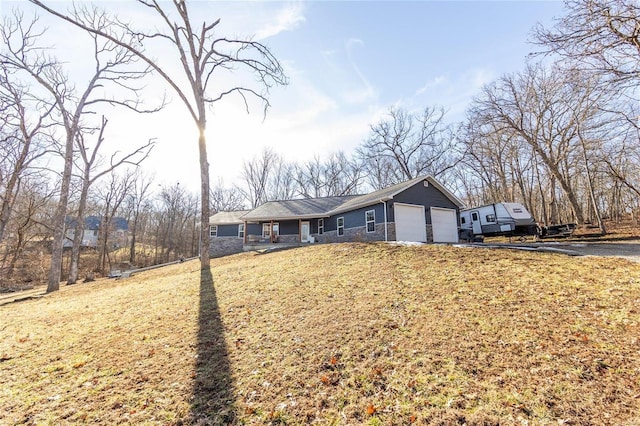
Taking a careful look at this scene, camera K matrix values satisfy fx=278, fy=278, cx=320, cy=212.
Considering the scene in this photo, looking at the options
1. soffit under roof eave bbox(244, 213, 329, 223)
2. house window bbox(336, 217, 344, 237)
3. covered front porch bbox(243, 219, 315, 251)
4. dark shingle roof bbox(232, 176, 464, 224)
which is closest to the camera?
dark shingle roof bbox(232, 176, 464, 224)

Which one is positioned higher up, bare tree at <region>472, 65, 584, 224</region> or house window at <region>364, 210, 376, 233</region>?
bare tree at <region>472, 65, 584, 224</region>

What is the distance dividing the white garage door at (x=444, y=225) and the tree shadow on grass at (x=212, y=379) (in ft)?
46.6

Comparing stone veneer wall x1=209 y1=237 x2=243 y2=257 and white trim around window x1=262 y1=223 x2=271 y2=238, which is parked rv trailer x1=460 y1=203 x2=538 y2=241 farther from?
stone veneer wall x1=209 y1=237 x2=243 y2=257

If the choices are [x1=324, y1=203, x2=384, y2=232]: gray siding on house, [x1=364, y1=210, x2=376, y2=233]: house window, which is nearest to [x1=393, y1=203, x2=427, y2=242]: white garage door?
[x1=324, y1=203, x2=384, y2=232]: gray siding on house

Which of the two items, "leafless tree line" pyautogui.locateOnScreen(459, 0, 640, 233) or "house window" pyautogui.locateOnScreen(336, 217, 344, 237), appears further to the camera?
"house window" pyautogui.locateOnScreen(336, 217, 344, 237)

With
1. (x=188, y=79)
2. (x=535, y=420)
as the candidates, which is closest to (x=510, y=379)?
(x=535, y=420)

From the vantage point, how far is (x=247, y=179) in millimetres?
38094

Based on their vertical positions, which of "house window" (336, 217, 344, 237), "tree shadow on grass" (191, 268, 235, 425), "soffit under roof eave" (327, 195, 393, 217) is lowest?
"tree shadow on grass" (191, 268, 235, 425)

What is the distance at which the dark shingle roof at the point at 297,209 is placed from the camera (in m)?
20.7

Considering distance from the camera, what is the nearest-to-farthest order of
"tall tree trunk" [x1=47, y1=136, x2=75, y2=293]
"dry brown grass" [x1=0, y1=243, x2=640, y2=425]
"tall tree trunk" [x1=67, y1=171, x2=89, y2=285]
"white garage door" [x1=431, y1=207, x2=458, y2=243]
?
"dry brown grass" [x1=0, y1=243, x2=640, y2=425], "tall tree trunk" [x1=47, y1=136, x2=75, y2=293], "tall tree trunk" [x1=67, y1=171, x2=89, y2=285], "white garage door" [x1=431, y1=207, x2=458, y2=243]

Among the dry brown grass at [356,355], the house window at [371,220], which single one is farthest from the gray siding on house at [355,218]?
the dry brown grass at [356,355]

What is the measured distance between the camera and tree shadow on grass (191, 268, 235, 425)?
9.77 feet

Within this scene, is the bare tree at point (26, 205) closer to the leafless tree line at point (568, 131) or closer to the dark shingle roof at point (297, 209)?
the dark shingle roof at point (297, 209)

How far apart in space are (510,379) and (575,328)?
1.89 metres
